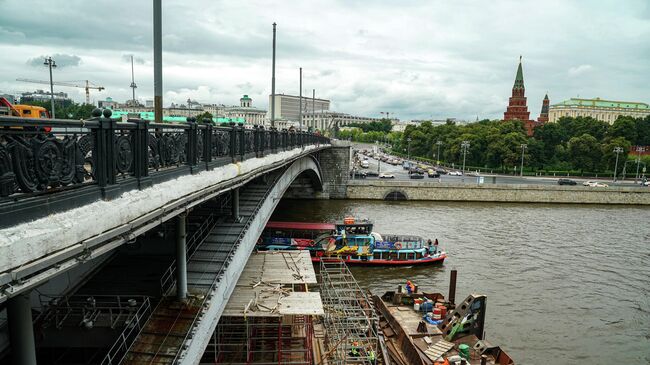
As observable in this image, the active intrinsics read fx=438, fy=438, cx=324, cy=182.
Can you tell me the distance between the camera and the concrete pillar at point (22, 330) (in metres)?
5.30

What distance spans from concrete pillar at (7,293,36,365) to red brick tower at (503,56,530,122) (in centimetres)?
13828

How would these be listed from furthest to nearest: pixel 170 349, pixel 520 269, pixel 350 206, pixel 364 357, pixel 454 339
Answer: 1. pixel 350 206
2. pixel 520 269
3. pixel 454 339
4. pixel 364 357
5. pixel 170 349

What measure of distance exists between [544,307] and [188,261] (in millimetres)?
19494

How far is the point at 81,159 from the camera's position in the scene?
4.93 metres

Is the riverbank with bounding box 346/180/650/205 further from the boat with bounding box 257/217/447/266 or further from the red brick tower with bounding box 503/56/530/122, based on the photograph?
the red brick tower with bounding box 503/56/530/122

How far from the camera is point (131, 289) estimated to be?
11273 millimetres

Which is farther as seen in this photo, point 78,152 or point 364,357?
point 364,357

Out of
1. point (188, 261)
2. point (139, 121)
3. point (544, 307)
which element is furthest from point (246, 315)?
point (544, 307)

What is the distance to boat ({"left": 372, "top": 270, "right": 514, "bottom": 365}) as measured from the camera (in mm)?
16031

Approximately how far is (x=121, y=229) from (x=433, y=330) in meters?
16.0

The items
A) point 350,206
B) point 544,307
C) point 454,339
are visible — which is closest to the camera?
point 454,339

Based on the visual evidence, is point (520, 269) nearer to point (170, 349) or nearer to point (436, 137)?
point (170, 349)

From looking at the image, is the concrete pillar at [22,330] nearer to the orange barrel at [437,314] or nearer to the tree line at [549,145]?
the orange barrel at [437,314]

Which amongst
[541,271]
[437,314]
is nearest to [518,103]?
[541,271]
